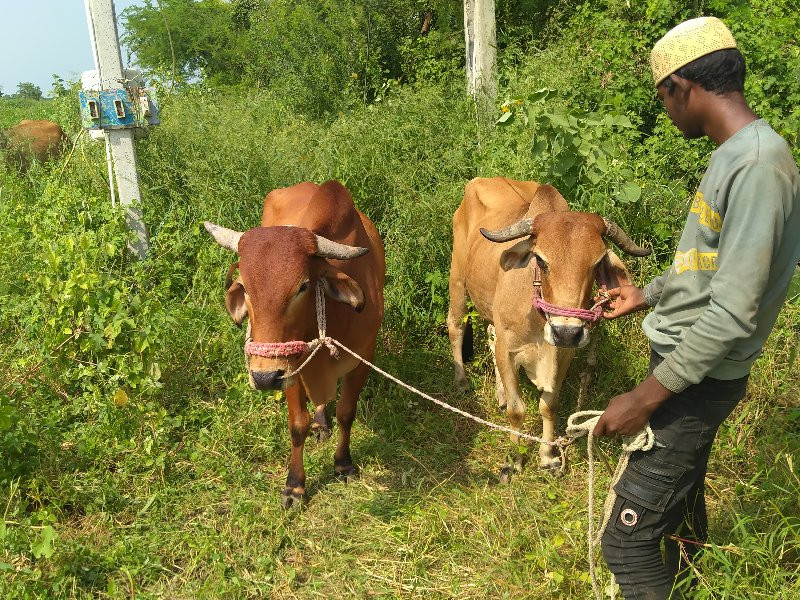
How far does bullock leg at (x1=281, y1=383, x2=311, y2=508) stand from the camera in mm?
3982

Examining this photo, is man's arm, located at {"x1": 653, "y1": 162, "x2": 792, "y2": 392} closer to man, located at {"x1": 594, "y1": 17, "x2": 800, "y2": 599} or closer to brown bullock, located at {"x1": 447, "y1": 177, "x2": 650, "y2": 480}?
man, located at {"x1": 594, "y1": 17, "x2": 800, "y2": 599}

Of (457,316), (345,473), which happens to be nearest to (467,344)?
(457,316)

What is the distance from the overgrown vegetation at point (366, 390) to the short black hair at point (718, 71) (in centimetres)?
191

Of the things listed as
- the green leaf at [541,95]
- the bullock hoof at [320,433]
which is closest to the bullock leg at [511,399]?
the bullock hoof at [320,433]

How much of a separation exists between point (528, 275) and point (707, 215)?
2.02m

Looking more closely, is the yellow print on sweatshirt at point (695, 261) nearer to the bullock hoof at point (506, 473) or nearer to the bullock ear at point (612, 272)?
the bullock ear at point (612, 272)

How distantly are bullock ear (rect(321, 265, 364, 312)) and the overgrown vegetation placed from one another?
52.1 inches

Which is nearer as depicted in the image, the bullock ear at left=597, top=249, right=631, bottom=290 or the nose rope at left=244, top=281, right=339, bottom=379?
the nose rope at left=244, top=281, right=339, bottom=379

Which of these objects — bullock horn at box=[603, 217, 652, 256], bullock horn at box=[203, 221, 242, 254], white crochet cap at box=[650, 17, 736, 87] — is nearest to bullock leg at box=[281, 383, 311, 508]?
bullock horn at box=[203, 221, 242, 254]

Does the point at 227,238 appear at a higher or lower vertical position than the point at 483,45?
lower

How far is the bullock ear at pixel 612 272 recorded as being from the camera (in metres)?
3.48

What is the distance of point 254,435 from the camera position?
4.54 meters

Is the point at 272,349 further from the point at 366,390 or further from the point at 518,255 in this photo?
the point at 366,390

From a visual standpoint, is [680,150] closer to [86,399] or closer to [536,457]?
[536,457]
